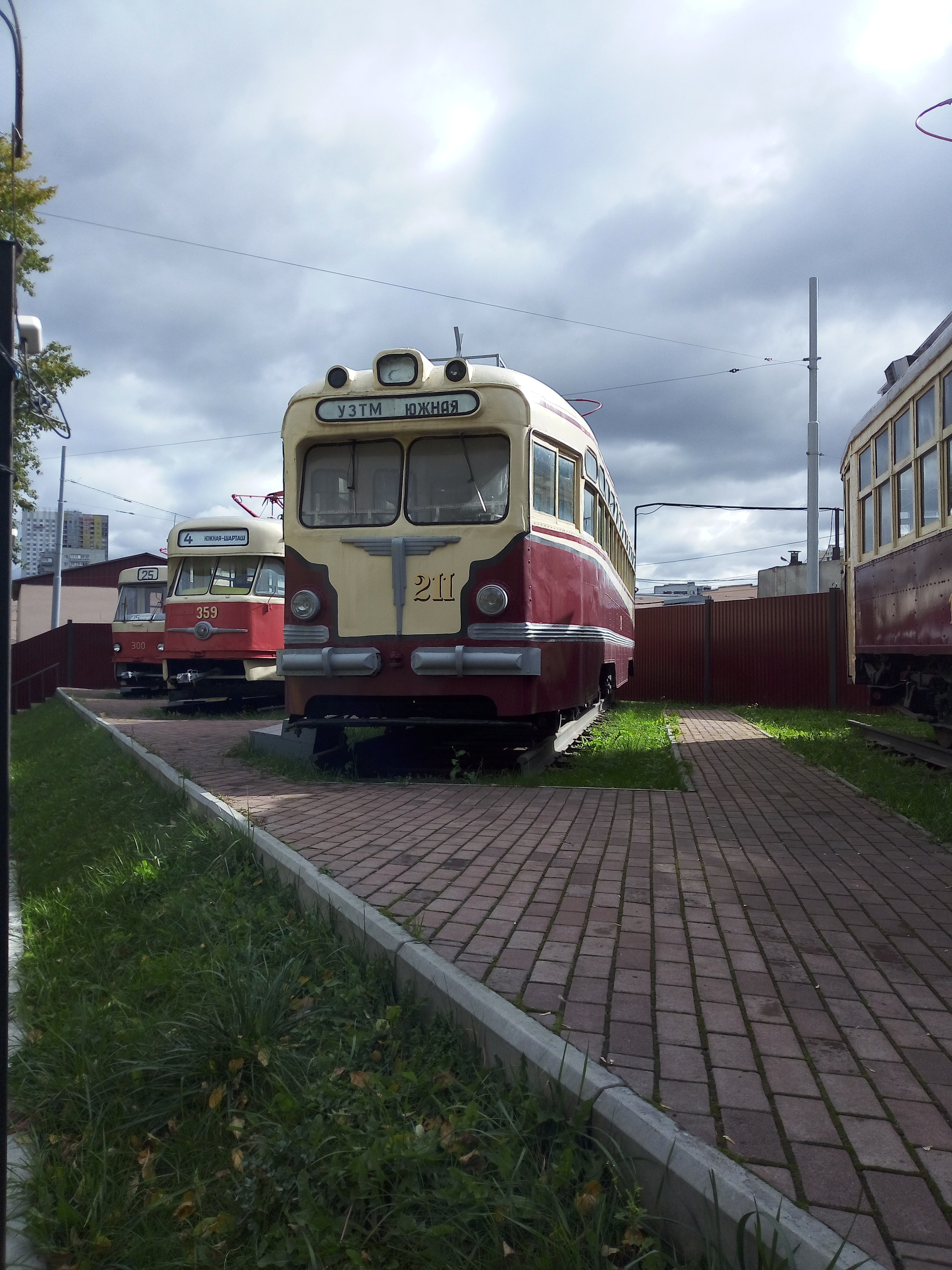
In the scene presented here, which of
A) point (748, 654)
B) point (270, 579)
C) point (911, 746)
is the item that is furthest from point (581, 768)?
point (748, 654)

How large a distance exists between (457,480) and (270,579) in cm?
872

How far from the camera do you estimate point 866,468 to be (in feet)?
34.1

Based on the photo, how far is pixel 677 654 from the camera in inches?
773

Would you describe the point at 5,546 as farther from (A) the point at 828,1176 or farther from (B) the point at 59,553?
(B) the point at 59,553

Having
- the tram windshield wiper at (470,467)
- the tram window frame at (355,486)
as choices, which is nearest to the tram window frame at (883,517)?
the tram windshield wiper at (470,467)

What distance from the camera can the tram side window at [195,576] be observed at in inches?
629

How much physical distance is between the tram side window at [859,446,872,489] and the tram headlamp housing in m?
5.14

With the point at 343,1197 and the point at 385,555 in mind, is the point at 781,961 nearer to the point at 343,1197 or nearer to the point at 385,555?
the point at 343,1197

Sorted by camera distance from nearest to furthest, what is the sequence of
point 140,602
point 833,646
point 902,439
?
1. point 902,439
2. point 833,646
3. point 140,602

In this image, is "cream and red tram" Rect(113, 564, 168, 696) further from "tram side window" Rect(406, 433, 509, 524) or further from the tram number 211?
the tram number 211

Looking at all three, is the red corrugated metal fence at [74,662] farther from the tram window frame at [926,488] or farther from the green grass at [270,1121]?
the green grass at [270,1121]

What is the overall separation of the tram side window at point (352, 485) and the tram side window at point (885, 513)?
188 inches

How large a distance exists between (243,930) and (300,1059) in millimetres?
1085

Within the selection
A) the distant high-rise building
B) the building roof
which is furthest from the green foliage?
the building roof
